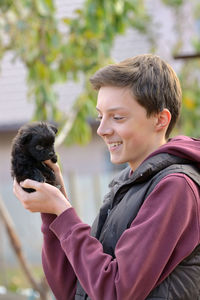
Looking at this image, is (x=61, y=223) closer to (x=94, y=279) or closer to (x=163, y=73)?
(x=94, y=279)

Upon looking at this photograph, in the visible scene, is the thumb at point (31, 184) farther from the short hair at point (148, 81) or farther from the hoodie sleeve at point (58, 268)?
the short hair at point (148, 81)

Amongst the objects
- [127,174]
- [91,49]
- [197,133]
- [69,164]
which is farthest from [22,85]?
[127,174]

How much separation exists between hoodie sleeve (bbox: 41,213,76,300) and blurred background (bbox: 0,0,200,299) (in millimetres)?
2499

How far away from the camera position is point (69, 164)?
11.4m

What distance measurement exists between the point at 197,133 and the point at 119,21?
2.82 metres

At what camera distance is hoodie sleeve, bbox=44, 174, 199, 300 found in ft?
5.52

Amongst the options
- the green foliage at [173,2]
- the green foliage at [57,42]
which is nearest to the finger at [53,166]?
the green foliage at [57,42]

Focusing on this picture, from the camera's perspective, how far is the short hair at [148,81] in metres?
1.94

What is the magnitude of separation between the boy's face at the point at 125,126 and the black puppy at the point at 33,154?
26 cm

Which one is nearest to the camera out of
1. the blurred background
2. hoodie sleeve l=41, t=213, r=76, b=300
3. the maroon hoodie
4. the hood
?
the maroon hoodie

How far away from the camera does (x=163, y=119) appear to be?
2000 millimetres

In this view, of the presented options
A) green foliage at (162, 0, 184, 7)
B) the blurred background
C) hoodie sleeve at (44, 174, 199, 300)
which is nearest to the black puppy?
hoodie sleeve at (44, 174, 199, 300)

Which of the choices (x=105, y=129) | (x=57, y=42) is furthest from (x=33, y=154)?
(x=57, y=42)

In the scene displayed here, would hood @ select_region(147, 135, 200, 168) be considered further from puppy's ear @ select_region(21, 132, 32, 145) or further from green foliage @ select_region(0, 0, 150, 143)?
green foliage @ select_region(0, 0, 150, 143)
